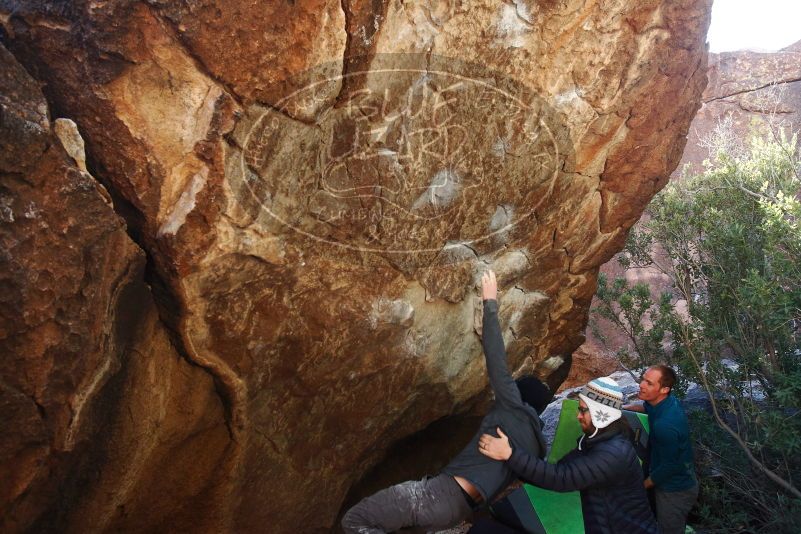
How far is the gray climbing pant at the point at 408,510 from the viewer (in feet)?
9.65

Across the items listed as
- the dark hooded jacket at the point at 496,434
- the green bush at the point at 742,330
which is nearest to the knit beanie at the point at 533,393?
the dark hooded jacket at the point at 496,434

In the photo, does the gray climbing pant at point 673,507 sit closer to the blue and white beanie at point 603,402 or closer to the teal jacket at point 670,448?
the teal jacket at point 670,448

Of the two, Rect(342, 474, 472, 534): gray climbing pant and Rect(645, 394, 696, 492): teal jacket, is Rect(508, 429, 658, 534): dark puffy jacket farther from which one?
Rect(645, 394, 696, 492): teal jacket

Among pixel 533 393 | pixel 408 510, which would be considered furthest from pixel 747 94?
pixel 408 510

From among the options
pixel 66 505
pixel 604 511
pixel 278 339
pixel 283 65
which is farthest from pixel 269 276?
pixel 604 511

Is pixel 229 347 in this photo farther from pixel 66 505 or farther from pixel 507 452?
pixel 507 452

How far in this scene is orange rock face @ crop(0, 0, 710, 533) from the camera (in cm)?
282

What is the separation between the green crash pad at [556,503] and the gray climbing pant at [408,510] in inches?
32.0

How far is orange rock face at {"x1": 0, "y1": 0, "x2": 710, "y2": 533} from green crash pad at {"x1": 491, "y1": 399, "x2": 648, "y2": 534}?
82 cm

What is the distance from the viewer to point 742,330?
534 centimetres

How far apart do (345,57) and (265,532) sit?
115 inches

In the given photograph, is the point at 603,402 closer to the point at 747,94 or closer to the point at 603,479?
the point at 603,479

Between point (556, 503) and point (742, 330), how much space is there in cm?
250

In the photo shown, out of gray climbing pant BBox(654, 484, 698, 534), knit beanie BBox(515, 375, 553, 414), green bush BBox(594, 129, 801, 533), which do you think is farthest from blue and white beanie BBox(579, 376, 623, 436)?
green bush BBox(594, 129, 801, 533)
